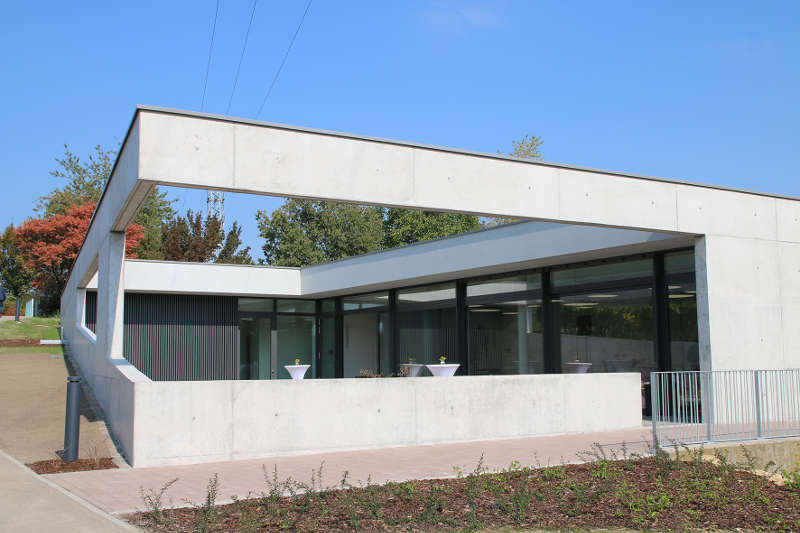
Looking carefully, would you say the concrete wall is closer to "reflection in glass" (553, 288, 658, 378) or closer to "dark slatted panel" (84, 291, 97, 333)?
"reflection in glass" (553, 288, 658, 378)

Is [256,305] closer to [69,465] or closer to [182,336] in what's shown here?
[182,336]

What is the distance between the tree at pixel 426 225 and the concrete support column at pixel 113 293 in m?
35.1

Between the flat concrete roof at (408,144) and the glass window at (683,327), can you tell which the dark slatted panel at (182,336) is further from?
the flat concrete roof at (408,144)

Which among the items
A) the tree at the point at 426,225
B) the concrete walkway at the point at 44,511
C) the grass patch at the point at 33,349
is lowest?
the concrete walkway at the point at 44,511

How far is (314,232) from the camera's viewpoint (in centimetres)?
5291

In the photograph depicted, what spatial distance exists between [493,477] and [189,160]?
5.04 m

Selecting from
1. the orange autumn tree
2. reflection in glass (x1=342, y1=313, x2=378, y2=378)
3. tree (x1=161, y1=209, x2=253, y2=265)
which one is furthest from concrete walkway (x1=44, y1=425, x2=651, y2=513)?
tree (x1=161, y1=209, x2=253, y2=265)

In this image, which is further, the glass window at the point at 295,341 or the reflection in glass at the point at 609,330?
the glass window at the point at 295,341

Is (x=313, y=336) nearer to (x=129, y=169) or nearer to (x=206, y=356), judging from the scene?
(x=206, y=356)

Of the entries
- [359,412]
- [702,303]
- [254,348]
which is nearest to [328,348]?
[254,348]

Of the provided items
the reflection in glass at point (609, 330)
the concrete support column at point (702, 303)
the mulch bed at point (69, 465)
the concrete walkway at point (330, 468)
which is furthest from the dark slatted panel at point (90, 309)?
the concrete support column at point (702, 303)

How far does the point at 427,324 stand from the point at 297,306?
258 inches

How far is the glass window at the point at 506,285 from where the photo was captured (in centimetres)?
1769

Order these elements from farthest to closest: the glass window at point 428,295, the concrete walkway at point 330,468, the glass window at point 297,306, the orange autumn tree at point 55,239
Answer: the orange autumn tree at point 55,239
the glass window at point 297,306
the glass window at point 428,295
the concrete walkway at point 330,468
